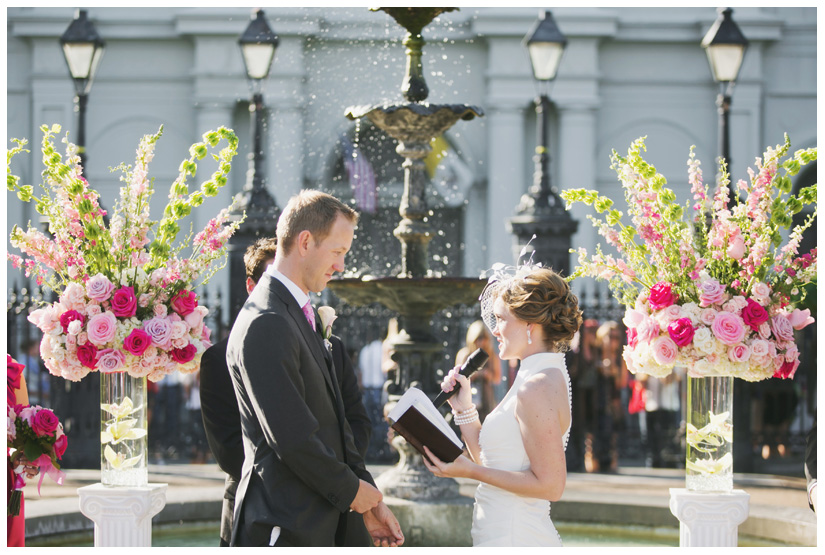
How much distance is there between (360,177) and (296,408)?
1615 cm

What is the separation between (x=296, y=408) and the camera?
3.67 meters

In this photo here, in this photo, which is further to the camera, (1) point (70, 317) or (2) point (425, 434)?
(1) point (70, 317)

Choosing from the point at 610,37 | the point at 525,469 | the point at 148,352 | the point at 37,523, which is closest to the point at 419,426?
the point at 525,469

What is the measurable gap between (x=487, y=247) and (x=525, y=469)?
1543cm

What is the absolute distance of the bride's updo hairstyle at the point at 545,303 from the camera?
412cm

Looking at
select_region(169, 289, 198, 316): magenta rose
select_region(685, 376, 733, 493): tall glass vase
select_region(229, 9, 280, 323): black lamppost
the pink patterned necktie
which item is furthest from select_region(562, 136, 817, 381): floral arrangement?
select_region(229, 9, 280, 323): black lamppost

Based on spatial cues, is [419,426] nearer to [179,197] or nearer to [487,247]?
[179,197]

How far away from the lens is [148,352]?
16.9 ft

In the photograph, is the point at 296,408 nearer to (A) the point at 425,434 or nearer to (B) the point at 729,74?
(A) the point at 425,434

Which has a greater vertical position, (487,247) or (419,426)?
(487,247)

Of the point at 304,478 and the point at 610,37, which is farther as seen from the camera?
the point at 610,37

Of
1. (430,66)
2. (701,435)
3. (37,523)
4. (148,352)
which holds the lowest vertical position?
(37,523)

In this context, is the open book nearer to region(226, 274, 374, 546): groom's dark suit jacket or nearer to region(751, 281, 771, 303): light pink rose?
region(226, 274, 374, 546): groom's dark suit jacket

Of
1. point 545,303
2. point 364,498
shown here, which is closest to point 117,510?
point 364,498
